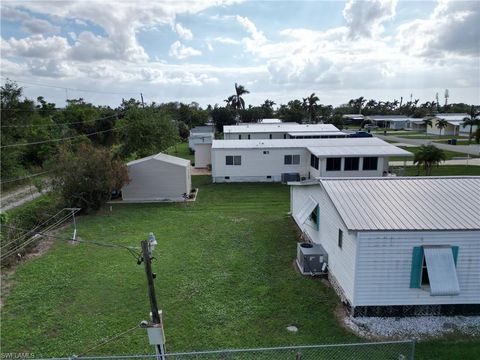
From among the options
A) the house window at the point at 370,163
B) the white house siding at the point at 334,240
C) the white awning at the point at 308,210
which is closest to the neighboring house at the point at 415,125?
the house window at the point at 370,163

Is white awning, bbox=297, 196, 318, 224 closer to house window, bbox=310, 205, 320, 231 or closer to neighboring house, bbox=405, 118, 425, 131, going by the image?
house window, bbox=310, 205, 320, 231

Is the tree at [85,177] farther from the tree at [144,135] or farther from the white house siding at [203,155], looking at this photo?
the white house siding at [203,155]

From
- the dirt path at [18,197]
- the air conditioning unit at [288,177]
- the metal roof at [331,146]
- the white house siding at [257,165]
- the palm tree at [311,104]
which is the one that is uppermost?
the palm tree at [311,104]

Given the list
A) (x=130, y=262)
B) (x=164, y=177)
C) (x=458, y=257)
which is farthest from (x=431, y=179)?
(x=164, y=177)

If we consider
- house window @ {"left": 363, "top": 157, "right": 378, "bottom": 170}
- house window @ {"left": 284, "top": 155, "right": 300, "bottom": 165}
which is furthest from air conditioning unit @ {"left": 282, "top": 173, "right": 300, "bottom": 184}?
house window @ {"left": 363, "top": 157, "right": 378, "bottom": 170}

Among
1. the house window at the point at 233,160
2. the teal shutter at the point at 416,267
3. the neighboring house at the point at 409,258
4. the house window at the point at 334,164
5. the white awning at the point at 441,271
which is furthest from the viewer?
the house window at the point at 233,160

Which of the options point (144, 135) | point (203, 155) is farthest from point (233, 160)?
point (144, 135)
